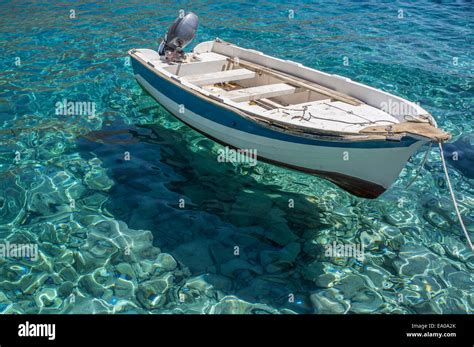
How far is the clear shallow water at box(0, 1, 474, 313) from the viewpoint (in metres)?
7.39

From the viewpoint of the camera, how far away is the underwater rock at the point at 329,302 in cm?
714

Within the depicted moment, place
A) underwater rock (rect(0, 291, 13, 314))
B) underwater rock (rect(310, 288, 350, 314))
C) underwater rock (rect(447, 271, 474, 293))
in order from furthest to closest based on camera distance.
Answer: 1. underwater rock (rect(447, 271, 474, 293))
2. underwater rock (rect(310, 288, 350, 314))
3. underwater rock (rect(0, 291, 13, 314))

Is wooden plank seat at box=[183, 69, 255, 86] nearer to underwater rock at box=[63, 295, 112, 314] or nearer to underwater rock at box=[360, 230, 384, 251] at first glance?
underwater rock at box=[360, 230, 384, 251]

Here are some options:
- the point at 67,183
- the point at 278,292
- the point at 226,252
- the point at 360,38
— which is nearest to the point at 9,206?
the point at 67,183

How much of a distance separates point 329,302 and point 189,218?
10.9ft

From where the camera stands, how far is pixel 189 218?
9.06 meters

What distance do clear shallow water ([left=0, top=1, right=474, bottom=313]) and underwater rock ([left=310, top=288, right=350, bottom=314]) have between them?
2 cm

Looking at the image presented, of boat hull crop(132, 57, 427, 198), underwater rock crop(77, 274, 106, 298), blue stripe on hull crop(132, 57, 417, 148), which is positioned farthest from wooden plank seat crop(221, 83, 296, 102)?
underwater rock crop(77, 274, 106, 298)

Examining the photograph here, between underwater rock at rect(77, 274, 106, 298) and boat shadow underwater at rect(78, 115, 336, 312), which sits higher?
boat shadow underwater at rect(78, 115, 336, 312)

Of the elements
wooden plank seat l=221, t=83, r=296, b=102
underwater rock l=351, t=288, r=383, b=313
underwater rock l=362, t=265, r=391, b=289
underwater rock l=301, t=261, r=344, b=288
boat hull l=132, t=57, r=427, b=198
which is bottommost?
underwater rock l=351, t=288, r=383, b=313

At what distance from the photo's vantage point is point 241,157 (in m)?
10.3

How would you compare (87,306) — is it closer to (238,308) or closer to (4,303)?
(4,303)

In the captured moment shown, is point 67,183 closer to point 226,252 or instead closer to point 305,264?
point 226,252

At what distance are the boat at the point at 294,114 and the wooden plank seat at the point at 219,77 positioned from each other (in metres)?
0.03
